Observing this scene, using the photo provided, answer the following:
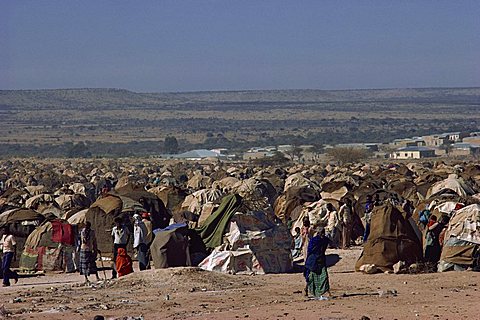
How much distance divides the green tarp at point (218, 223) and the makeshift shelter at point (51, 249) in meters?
2.88

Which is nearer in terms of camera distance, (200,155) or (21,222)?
(21,222)

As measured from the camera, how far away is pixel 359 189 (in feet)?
112

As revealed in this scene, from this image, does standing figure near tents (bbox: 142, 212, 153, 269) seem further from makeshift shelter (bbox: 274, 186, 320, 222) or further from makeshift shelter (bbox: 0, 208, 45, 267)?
makeshift shelter (bbox: 274, 186, 320, 222)

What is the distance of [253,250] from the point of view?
20.6m

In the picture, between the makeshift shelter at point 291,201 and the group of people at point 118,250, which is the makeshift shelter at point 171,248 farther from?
the makeshift shelter at point 291,201

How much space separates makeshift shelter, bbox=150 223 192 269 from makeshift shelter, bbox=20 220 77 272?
2.80 m

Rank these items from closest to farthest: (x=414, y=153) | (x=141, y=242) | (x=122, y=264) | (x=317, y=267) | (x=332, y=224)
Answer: (x=317, y=267) < (x=122, y=264) < (x=141, y=242) < (x=332, y=224) < (x=414, y=153)

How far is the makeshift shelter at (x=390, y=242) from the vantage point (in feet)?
64.2

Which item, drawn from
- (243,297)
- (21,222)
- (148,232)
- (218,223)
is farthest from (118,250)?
(21,222)

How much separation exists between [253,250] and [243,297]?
3810mm

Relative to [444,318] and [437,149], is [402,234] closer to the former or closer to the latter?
[444,318]

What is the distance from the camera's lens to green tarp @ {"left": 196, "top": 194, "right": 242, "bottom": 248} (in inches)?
865

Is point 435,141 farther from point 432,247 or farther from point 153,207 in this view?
point 432,247

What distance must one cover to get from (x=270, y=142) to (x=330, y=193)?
138131mm
